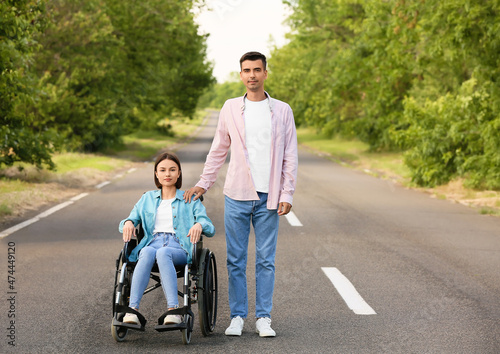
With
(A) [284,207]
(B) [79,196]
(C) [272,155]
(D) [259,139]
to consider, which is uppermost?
(D) [259,139]

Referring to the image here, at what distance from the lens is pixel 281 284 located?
6.67 metres

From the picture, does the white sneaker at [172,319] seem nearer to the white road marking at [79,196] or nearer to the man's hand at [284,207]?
the man's hand at [284,207]

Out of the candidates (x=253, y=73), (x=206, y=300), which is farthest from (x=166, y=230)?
(x=253, y=73)

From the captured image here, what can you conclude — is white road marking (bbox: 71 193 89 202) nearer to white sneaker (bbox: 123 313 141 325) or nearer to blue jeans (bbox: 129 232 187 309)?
blue jeans (bbox: 129 232 187 309)

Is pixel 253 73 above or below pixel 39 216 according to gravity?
above

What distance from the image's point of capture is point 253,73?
480 cm

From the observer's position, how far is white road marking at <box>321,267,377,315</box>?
18.9 feet

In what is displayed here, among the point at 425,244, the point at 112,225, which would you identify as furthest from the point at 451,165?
the point at 112,225

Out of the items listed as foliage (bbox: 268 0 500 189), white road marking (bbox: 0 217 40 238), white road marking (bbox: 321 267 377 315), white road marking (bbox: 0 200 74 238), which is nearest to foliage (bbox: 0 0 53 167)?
white road marking (bbox: 0 200 74 238)

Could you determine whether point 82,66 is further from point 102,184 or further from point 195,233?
point 195,233

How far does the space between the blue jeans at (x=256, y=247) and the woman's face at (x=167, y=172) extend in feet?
1.45

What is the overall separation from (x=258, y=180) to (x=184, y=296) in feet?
3.24

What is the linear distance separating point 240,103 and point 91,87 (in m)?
21.9

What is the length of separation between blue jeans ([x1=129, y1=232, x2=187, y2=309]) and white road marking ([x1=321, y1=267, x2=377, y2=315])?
67.7 inches
